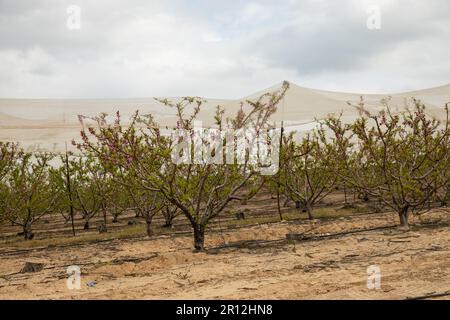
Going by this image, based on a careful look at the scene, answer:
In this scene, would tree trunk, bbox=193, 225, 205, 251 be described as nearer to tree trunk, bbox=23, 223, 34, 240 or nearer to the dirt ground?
the dirt ground

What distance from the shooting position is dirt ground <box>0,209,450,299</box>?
659 centimetres

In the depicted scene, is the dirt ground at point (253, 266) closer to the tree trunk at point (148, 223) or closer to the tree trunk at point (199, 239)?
the tree trunk at point (199, 239)

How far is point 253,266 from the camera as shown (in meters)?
8.38

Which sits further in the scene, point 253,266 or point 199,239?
point 199,239

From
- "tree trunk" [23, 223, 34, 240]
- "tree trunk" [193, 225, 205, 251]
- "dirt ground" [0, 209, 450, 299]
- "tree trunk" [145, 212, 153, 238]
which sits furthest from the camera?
"tree trunk" [23, 223, 34, 240]

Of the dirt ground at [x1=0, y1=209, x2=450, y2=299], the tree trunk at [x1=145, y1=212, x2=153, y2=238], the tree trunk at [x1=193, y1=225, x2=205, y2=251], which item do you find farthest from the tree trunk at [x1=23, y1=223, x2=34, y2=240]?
the tree trunk at [x1=193, y1=225, x2=205, y2=251]

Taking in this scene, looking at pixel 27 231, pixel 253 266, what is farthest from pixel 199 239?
pixel 27 231

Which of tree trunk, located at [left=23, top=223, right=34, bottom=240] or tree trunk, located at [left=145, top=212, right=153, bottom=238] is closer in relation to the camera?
tree trunk, located at [left=145, top=212, right=153, bottom=238]

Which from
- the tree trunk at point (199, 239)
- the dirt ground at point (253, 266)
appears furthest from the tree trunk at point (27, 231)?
the tree trunk at point (199, 239)

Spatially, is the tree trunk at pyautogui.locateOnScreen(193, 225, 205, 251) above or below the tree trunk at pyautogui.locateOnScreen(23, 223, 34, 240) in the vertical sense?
above

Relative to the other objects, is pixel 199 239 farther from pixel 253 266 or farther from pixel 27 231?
pixel 27 231

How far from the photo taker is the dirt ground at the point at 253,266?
6.59 m

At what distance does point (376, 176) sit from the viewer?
20.7 m
